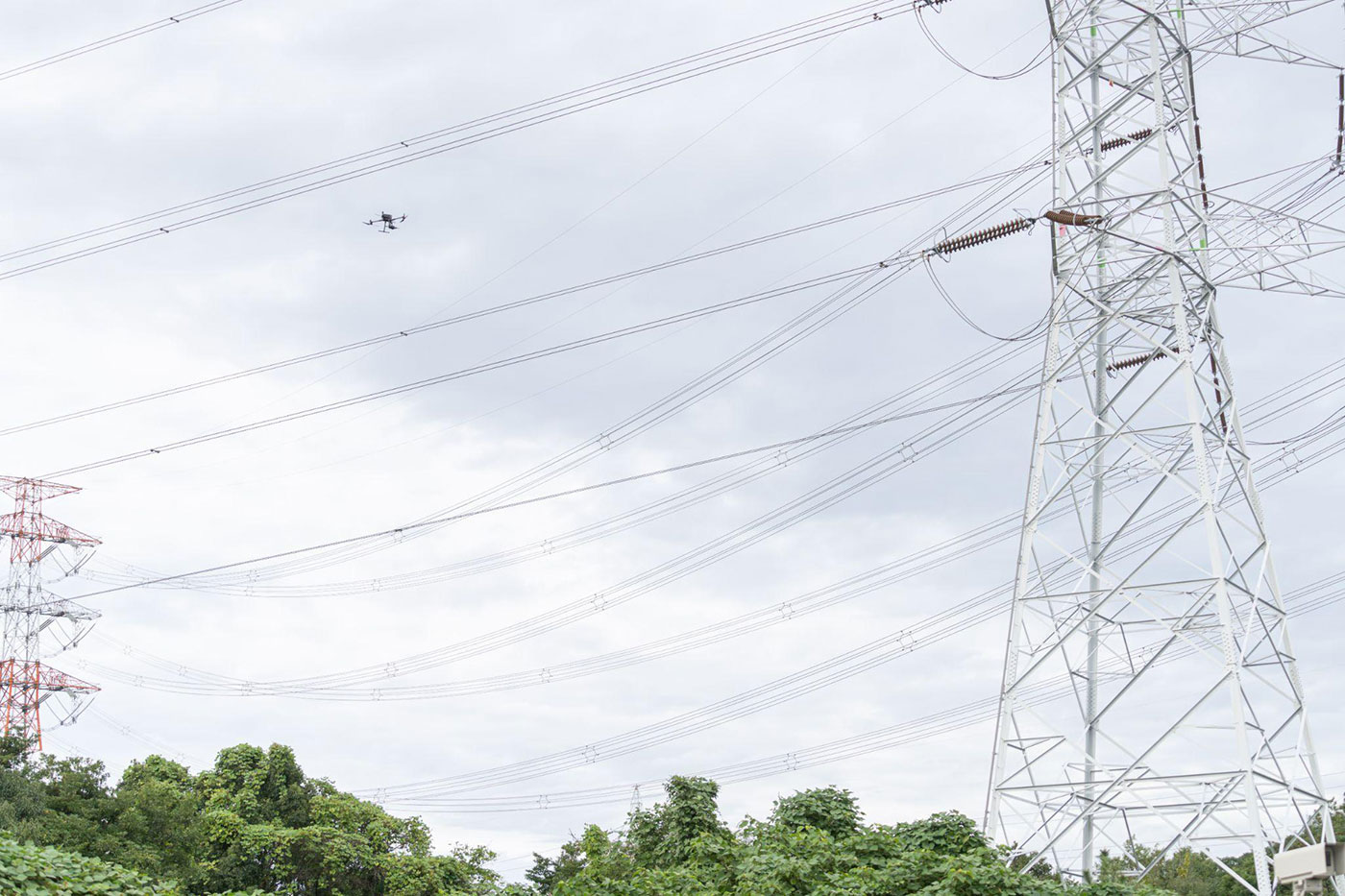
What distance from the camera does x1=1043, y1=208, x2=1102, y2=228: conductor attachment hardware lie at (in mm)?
23098

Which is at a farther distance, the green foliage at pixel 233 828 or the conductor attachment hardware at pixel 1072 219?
the green foliage at pixel 233 828

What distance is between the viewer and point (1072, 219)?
2323cm

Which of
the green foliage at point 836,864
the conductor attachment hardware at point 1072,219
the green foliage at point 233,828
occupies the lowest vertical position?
the green foliage at point 836,864

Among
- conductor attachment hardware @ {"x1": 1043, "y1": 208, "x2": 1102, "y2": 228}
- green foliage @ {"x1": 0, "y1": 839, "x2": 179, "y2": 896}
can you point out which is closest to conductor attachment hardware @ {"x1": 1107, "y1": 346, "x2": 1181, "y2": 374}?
conductor attachment hardware @ {"x1": 1043, "y1": 208, "x2": 1102, "y2": 228}

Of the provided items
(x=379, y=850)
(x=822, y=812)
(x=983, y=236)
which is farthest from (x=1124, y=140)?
(x=379, y=850)

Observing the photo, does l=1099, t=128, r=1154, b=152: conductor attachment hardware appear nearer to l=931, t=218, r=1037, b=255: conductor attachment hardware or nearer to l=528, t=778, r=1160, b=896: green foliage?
l=931, t=218, r=1037, b=255: conductor attachment hardware

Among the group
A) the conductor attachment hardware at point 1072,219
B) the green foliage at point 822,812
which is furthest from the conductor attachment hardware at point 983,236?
the green foliage at point 822,812

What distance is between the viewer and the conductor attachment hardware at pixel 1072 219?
23.1 metres

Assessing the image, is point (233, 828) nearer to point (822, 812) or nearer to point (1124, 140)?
point (822, 812)

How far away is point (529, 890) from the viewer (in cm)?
2291

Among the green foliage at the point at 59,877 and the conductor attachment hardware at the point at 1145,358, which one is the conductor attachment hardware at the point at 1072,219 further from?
the green foliage at the point at 59,877

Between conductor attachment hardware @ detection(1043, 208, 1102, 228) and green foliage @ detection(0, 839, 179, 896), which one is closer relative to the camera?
green foliage @ detection(0, 839, 179, 896)

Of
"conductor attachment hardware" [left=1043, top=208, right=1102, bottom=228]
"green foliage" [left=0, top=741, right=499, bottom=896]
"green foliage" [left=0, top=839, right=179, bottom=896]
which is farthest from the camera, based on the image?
"green foliage" [left=0, top=741, right=499, bottom=896]

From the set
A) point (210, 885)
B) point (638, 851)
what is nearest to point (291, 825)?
point (210, 885)
